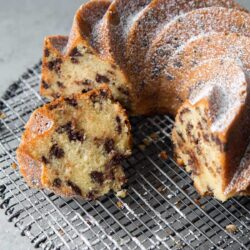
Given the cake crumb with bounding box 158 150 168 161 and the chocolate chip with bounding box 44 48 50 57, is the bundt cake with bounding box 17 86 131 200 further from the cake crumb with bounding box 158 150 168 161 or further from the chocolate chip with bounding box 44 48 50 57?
the chocolate chip with bounding box 44 48 50 57

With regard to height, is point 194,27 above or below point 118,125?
above

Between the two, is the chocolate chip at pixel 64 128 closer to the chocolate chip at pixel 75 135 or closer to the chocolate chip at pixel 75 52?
the chocolate chip at pixel 75 135

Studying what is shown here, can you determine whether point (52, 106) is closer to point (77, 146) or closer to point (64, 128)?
point (64, 128)

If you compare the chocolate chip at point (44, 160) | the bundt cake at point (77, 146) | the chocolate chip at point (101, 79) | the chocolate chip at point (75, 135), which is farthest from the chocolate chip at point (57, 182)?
the chocolate chip at point (101, 79)

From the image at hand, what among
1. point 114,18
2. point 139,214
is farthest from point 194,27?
point 139,214

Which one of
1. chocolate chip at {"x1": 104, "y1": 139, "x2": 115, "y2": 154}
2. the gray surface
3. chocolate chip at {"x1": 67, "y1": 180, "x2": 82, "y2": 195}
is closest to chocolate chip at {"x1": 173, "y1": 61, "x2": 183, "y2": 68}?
chocolate chip at {"x1": 104, "y1": 139, "x2": 115, "y2": 154}

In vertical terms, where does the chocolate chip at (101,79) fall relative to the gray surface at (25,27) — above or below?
above

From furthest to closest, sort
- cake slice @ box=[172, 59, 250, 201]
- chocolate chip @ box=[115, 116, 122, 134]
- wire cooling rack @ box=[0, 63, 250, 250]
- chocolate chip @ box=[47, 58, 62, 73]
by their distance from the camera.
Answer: chocolate chip @ box=[47, 58, 62, 73] < chocolate chip @ box=[115, 116, 122, 134] < wire cooling rack @ box=[0, 63, 250, 250] < cake slice @ box=[172, 59, 250, 201]
